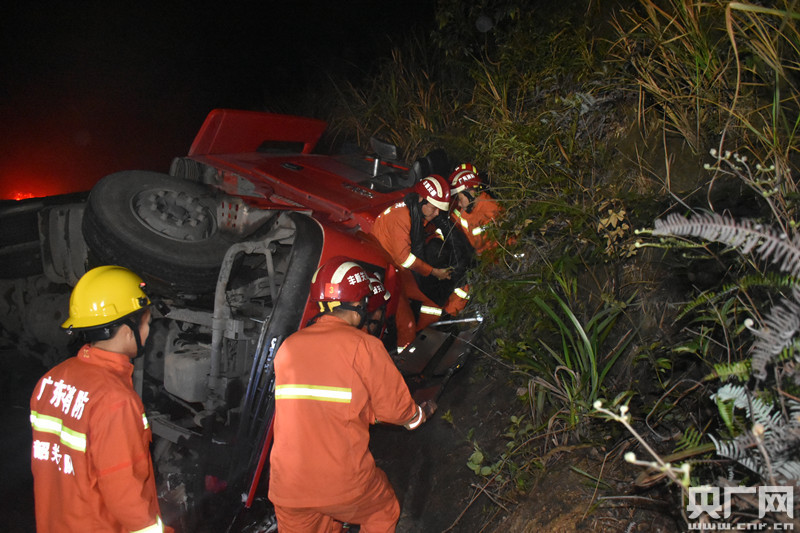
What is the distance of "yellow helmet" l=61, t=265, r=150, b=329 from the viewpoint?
2502mm

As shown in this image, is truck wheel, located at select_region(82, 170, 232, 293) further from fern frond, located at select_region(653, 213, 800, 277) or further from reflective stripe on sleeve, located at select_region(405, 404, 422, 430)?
fern frond, located at select_region(653, 213, 800, 277)

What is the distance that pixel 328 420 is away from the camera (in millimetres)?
2504

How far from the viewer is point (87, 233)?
12.6 ft

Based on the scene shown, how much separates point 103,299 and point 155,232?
1.43m

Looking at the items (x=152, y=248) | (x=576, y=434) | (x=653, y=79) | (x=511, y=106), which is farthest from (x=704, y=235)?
(x=511, y=106)

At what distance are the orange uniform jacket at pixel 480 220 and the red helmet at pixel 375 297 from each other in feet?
4.25

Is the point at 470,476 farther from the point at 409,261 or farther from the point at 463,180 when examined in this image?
the point at 463,180

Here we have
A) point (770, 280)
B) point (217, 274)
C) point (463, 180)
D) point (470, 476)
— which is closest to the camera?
point (770, 280)

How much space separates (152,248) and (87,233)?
0.55m

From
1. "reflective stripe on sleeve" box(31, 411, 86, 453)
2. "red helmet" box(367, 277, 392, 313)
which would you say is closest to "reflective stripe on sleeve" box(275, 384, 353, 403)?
"red helmet" box(367, 277, 392, 313)

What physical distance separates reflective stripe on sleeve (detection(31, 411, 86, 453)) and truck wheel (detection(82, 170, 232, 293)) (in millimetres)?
1443

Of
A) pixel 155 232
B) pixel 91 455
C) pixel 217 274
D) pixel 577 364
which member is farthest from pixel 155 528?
pixel 155 232

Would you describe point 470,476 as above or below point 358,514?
below

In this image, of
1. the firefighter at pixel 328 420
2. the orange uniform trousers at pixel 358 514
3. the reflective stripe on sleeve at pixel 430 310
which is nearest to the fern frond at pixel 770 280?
the firefighter at pixel 328 420
